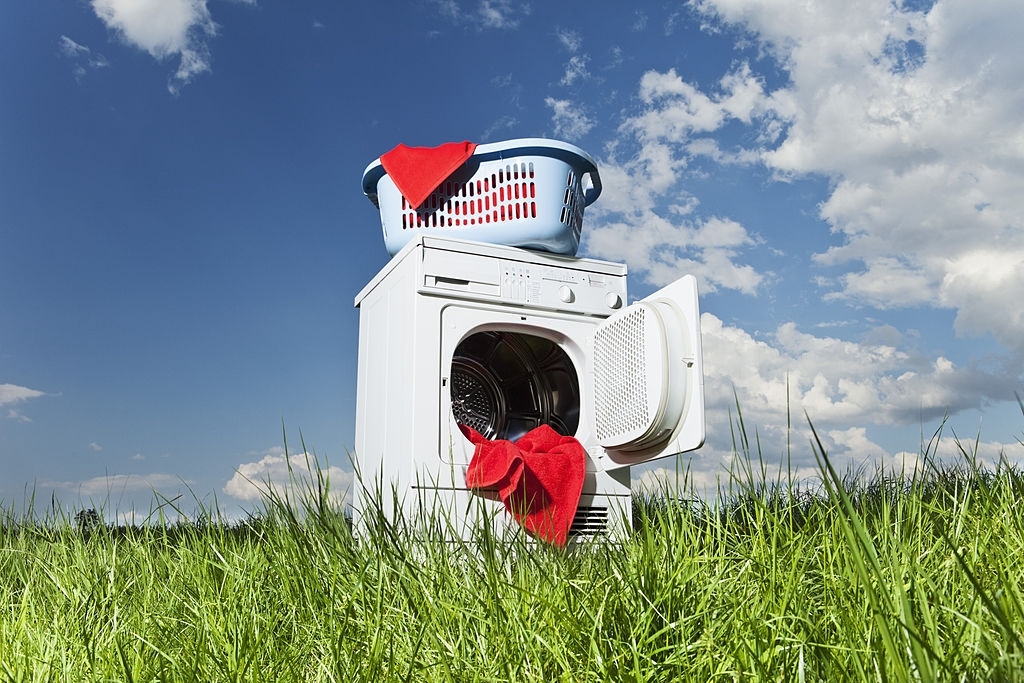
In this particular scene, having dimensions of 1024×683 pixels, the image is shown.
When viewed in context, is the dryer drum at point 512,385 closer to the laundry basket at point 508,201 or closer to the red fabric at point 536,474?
the red fabric at point 536,474

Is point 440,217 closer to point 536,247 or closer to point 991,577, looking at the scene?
point 536,247

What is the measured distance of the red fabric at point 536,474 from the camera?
9.61 feet

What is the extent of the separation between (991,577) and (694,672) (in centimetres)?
62

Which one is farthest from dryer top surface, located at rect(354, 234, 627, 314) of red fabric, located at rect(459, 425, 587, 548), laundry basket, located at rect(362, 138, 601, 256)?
red fabric, located at rect(459, 425, 587, 548)

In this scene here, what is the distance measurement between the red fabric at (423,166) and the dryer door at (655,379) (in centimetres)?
100

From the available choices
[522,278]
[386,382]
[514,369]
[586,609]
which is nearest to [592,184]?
[522,278]

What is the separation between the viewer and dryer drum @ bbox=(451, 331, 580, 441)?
357cm

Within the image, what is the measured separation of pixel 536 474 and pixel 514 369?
744mm

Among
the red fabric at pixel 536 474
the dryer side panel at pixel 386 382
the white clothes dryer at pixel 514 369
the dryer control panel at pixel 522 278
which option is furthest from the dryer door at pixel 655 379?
the dryer side panel at pixel 386 382

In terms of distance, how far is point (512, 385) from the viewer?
3660 millimetres

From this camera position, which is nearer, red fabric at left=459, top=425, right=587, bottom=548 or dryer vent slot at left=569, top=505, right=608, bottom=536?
red fabric at left=459, top=425, right=587, bottom=548

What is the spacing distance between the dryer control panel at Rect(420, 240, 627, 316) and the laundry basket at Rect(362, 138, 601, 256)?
0.12 m

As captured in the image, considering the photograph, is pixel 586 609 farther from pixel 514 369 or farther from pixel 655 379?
pixel 514 369

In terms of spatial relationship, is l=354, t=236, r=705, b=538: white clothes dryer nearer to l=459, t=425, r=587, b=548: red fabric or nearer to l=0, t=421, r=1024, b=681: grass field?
l=459, t=425, r=587, b=548: red fabric
